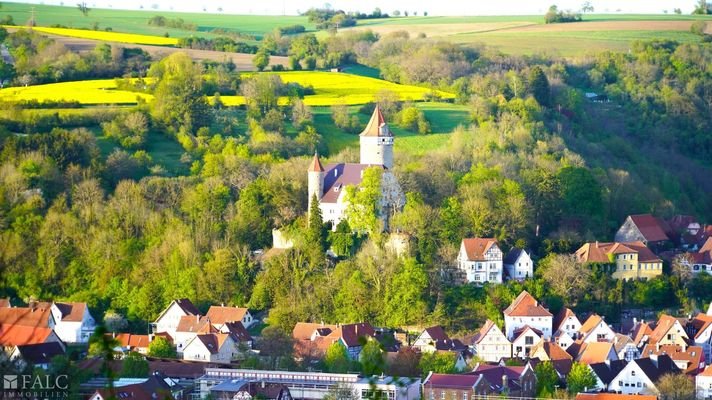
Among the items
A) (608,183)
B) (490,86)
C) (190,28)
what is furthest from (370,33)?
(608,183)

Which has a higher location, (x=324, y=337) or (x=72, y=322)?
(x=324, y=337)

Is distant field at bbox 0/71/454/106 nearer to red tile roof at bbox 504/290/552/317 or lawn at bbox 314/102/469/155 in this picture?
lawn at bbox 314/102/469/155

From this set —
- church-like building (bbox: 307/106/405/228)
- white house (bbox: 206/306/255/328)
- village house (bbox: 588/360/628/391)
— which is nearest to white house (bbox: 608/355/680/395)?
village house (bbox: 588/360/628/391)


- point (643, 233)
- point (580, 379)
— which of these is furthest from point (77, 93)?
point (580, 379)

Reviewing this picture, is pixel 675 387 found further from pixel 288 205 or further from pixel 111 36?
pixel 111 36

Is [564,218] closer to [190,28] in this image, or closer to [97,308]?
[97,308]

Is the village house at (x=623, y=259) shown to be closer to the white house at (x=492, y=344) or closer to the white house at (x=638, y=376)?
the white house at (x=492, y=344)
